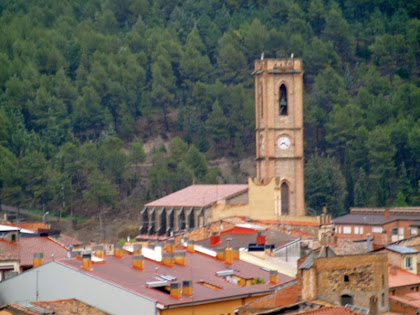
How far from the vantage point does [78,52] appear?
12675cm

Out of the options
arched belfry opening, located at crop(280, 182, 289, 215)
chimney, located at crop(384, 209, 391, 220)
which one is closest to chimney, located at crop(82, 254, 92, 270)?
chimney, located at crop(384, 209, 391, 220)

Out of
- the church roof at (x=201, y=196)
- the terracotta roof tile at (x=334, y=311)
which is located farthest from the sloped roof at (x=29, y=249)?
the church roof at (x=201, y=196)

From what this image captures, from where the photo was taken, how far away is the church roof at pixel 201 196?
76.0 metres

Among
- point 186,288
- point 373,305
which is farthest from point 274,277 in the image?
point 373,305

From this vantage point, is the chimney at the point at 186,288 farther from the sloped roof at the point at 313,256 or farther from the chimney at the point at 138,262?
the sloped roof at the point at 313,256

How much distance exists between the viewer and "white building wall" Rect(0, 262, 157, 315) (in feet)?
105

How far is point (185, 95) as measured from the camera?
124m

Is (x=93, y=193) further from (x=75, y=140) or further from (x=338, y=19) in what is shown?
(x=338, y=19)

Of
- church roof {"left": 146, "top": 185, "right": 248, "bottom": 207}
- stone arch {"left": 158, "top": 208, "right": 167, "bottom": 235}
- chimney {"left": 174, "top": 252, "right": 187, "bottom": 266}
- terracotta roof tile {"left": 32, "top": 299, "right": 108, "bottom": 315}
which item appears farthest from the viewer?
stone arch {"left": 158, "top": 208, "right": 167, "bottom": 235}

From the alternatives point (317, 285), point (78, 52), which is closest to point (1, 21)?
point (78, 52)

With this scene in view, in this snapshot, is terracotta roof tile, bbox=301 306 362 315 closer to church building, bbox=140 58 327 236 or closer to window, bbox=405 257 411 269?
window, bbox=405 257 411 269

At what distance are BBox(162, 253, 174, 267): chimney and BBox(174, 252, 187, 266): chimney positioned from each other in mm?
204

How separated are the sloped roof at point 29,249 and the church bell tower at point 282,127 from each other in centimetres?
3346

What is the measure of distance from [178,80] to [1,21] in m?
18.4
